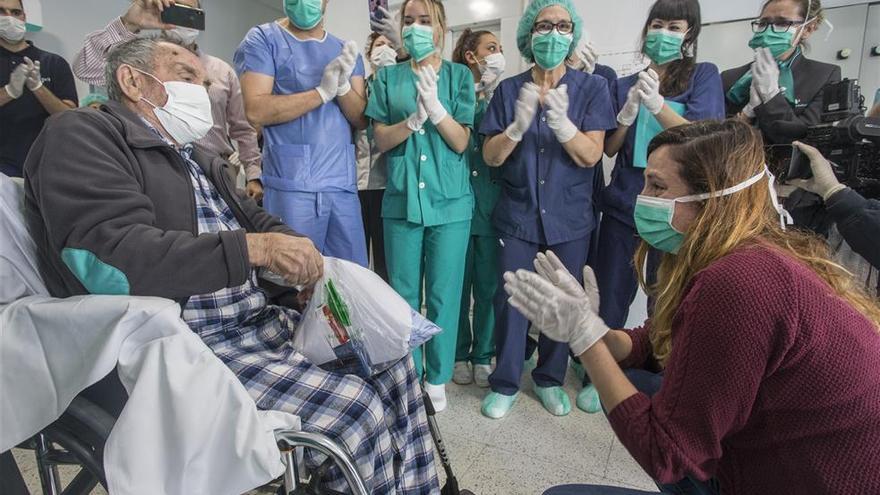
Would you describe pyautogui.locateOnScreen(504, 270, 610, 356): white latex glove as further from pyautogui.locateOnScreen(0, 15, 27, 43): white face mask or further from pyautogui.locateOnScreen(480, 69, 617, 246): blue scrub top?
pyautogui.locateOnScreen(0, 15, 27, 43): white face mask

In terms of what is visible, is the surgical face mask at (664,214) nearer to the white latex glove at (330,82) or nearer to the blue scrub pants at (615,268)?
the blue scrub pants at (615,268)

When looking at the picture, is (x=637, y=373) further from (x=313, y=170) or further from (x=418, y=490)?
(x=313, y=170)

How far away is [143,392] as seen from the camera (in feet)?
2.07

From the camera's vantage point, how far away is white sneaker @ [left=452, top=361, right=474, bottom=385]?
207 cm

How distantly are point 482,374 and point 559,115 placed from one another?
1119 millimetres

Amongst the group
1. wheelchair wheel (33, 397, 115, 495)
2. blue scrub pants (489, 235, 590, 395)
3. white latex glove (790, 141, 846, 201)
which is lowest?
blue scrub pants (489, 235, 590, 395)

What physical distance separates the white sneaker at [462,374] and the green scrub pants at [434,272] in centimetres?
25

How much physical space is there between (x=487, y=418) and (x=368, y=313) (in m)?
1.01

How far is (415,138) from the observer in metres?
1.74

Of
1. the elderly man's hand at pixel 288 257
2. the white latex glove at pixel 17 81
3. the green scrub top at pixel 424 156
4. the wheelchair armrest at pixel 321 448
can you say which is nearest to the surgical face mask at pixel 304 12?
the green scrub top at pixel 424 156

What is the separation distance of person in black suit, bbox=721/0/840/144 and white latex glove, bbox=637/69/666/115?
1.22ft

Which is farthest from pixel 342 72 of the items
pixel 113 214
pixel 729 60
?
pixel 729 60

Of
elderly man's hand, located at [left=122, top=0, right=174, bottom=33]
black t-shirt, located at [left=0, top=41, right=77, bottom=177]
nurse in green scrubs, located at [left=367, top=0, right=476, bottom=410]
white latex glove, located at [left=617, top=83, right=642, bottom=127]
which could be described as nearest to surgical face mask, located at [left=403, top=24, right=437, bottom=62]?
nurse in green scrubs, located at [left=367, top=0, right=476, bottom=410]

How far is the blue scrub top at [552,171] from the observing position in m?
1.70
